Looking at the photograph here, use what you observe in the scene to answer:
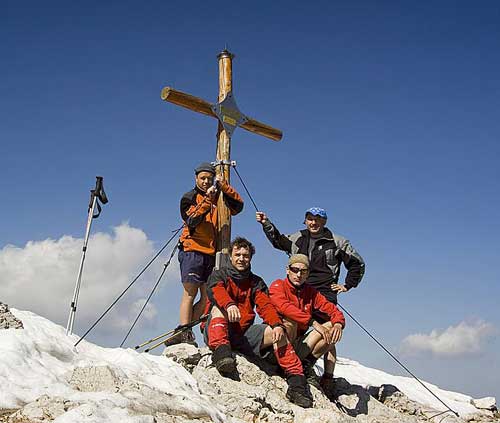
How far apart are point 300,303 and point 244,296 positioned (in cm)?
77

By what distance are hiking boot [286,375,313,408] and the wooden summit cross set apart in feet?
7.98

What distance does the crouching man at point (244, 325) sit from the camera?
6.45m

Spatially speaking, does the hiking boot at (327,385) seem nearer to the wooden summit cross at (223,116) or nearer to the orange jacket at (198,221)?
the wooden summit cross at (223,116)

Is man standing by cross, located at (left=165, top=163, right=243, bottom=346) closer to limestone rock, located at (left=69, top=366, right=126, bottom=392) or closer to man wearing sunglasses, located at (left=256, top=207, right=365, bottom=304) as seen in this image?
man wearing sunglasses, located at (left=256, top=207, right=365, bottom=304)

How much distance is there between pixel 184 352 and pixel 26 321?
203cm

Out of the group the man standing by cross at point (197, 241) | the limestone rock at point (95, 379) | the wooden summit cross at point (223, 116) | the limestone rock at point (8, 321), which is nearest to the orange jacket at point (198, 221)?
the man standing by cross at point (197, 241)

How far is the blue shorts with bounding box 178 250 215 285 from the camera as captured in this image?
793cm

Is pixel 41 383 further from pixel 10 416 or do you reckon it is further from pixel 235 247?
pixel 235 247

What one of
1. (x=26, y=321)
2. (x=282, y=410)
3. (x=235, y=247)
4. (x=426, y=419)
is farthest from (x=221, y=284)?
(x=426, y=419)

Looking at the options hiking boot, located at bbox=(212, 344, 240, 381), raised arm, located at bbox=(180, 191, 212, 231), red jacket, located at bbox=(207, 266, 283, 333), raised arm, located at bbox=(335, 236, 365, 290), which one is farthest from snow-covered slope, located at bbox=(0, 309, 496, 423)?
raised arm, located at bbox=(335, 236, 365, 290)

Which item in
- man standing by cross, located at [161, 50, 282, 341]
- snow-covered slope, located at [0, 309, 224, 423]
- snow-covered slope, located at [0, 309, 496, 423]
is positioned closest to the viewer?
snow-covered slope, located at [0, 309, 496, 423]

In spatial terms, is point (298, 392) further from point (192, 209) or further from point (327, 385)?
point (192, 209)

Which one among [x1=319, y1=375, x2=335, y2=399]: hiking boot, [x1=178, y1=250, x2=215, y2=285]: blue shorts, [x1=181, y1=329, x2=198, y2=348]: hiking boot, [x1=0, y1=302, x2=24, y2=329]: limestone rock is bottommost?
[x1=0, y1=302, x2=24, y2=329]: limestone rock

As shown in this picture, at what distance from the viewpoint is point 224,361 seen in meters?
6.32
